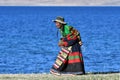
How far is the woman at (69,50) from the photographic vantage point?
18969mm

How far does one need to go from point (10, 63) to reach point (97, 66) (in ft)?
18.6

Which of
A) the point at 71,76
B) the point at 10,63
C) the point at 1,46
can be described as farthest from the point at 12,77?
the point at 1,46

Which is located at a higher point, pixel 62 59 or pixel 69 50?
pixel 69 50

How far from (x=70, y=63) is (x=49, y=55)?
2512 cm

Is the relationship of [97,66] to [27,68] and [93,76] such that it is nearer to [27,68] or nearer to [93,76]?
[27,68]

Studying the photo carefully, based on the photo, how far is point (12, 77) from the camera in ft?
61.6

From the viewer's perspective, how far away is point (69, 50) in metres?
19.0

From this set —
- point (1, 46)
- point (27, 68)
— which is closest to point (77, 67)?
point (27, 68)

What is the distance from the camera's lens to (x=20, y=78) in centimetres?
1845

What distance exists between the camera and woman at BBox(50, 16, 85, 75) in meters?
19.0

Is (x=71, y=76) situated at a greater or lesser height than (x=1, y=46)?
greater

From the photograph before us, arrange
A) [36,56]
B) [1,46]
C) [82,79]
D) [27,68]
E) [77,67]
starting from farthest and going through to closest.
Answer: [1,46], [36,56], [27,68], [77,67], [82,79]

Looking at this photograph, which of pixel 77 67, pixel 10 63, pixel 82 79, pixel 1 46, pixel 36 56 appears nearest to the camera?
pixel 82 79

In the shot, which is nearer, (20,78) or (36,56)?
(20,78)
